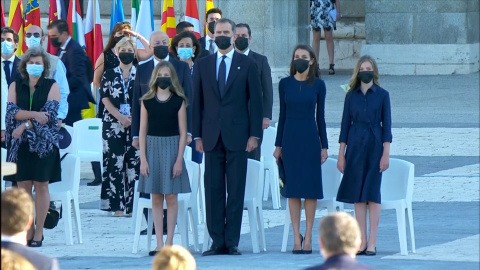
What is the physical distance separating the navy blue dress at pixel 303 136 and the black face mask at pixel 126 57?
204 cm

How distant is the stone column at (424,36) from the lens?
81.3ft

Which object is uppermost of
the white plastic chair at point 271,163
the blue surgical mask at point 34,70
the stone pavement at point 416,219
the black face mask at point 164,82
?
the blue surgical mask at point 34,70

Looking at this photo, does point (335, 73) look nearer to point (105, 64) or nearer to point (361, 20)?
point (361, 20)

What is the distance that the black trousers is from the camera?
34.3 ft

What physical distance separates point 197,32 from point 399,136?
304cm

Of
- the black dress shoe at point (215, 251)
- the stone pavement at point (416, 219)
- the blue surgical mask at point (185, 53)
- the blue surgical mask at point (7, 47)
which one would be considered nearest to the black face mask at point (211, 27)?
the blue surgical mask at point (185, 53)

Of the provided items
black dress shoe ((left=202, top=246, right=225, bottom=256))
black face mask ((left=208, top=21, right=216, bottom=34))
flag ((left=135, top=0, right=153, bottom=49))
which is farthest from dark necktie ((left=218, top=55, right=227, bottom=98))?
flag ((left=135, top=0, right=153, bottom=49))

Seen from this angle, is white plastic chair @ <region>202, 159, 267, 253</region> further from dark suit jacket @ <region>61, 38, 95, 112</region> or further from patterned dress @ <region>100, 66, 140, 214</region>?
dark suit jacket @ <region>61, 38, 95, 112</region>

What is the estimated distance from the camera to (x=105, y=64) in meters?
12.7

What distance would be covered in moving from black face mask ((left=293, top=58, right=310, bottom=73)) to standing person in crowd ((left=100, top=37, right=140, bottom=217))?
7.13ft

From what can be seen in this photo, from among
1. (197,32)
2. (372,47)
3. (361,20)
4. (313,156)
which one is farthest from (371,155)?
(361,20)

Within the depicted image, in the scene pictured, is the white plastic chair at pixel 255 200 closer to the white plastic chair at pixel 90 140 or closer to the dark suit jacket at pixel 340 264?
the white plastic chair at pixel 90 140

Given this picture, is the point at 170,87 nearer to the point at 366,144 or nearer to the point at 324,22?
the point at 366,144

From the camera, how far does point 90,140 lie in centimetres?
1380
